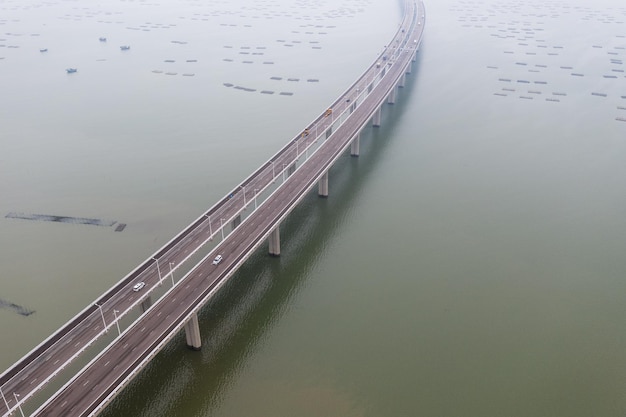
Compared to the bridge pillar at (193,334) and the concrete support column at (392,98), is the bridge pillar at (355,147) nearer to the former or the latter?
the concrete support column at (392,98)

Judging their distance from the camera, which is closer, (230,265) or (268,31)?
(230,265)

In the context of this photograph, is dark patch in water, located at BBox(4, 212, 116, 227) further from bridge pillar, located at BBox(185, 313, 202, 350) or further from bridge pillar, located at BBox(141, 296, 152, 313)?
bridge pillar, located at BBox(185, 313, 202, 350)

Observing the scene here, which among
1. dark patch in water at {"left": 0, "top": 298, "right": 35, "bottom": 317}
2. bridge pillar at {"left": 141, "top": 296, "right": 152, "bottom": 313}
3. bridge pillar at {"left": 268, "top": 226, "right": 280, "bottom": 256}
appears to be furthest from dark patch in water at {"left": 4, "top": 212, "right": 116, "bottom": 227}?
bridge pillar at {"left": 268, "top": 226, "right": 280, "bottom": 256}

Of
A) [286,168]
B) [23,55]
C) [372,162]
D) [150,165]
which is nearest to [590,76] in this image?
[372,162]

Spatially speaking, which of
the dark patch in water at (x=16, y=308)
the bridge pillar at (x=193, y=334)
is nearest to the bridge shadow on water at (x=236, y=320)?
the bridge pillar at (x=193, y=334)

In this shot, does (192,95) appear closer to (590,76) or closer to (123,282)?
(123,282)

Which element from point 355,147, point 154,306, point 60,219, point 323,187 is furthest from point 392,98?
point 154,306
